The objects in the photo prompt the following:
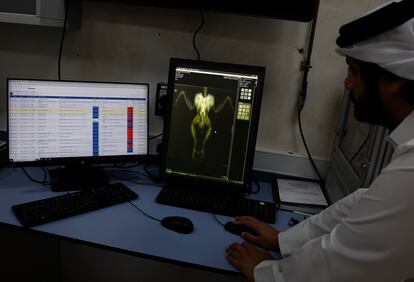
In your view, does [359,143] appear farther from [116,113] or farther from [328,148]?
[116,113]

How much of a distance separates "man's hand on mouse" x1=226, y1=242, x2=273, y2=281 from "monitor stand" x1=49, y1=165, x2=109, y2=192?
656 mm

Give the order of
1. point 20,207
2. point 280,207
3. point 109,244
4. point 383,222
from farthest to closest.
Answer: point 280,207
point 20,207
point 109,244
point 383,222

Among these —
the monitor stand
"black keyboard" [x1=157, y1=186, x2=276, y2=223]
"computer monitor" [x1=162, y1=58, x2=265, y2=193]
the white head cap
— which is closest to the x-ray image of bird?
"computer monitor" [x1=162, y1=58, x2=265, y2=193]

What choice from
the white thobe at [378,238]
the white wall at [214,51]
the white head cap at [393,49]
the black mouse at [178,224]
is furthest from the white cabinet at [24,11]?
the white thobe at [378,238]

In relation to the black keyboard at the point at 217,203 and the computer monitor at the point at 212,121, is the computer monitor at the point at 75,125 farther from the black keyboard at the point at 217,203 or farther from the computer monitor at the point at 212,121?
the black keyboard at the point at 217,203

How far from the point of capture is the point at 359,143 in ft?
4.66

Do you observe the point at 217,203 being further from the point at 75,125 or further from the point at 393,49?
the point at 393,49

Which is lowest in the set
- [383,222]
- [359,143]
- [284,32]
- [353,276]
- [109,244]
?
[109,244]

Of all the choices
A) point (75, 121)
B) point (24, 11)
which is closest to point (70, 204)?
point (75, 121)

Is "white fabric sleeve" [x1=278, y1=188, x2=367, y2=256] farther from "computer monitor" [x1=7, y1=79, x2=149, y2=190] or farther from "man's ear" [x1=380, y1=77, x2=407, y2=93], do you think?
"computer monitor" [x1=7, y1=79, x2=149, y2=190]

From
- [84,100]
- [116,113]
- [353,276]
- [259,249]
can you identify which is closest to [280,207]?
[259,249]

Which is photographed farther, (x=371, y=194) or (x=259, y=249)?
(x=259, y=249)

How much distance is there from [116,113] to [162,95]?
0.30 metres

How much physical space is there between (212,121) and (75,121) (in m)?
0.56
